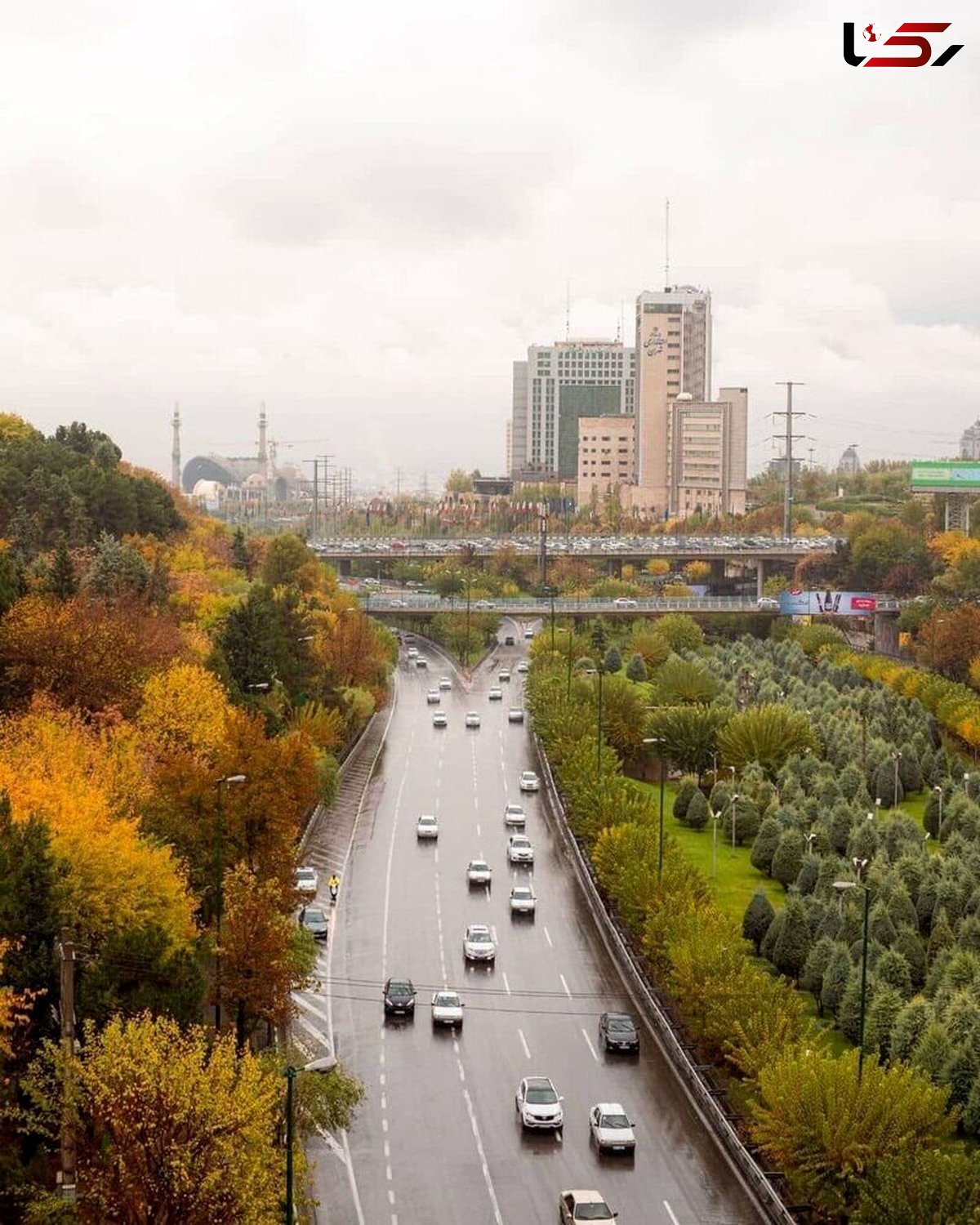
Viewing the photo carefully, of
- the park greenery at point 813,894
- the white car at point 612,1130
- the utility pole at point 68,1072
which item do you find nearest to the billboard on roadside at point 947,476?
the park greenery at point 813,894

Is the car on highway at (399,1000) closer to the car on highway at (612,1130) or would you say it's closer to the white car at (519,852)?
the car on highway at (612,1130)

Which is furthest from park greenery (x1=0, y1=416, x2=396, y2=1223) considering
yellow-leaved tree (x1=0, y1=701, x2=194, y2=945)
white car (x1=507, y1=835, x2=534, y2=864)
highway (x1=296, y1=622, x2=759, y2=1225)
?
white car (x1=507, y1=835, x2=534, y2=864)

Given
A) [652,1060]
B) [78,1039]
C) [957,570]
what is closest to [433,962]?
[652,1060]

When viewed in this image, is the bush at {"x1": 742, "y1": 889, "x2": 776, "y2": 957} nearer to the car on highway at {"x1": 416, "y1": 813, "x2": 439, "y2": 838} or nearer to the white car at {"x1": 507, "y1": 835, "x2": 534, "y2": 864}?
the white car at {"x1": 507, "y1": 835, "x2": 534, "y2": 864}

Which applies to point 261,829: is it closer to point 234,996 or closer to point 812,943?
point 234,996

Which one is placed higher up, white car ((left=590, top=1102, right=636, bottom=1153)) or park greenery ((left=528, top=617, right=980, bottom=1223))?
park greenery ((left=528, top=617, right=980, bottom=1223))

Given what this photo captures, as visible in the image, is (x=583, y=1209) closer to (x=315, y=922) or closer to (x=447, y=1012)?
(x=447, y=1012)
